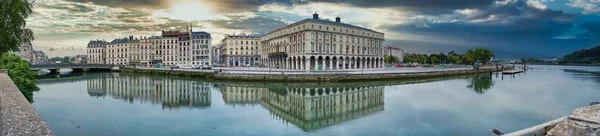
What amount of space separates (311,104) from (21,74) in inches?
765

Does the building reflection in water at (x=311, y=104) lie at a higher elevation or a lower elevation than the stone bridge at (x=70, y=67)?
lower

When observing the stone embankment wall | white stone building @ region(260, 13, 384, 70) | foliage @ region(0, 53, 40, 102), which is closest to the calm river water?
foliage @ region(0, 53, 40, 102)

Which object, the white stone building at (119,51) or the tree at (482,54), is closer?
the tree at (482,54)

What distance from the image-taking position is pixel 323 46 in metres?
54.3

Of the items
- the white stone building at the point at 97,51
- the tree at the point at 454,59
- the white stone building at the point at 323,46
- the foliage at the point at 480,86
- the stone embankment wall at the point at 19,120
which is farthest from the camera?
the tree at the point at 454,59

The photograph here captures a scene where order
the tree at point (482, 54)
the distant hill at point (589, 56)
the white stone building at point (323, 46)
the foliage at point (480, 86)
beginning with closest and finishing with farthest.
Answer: the foliage at point (480, 86) < the white stone building at point (323, 46) < the tree at point (482, 54) < the distant hill at point (589, 56)

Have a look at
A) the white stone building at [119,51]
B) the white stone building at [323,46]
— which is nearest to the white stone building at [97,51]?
the white stone building at [119,51]

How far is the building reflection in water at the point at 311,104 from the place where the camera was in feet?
60.7

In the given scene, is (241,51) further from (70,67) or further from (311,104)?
(311,104)

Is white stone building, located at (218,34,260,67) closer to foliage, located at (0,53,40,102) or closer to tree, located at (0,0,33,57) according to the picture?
foliage, located at (0,53,40,102)

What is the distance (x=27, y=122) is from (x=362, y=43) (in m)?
59.8

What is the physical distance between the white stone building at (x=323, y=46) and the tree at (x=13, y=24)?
36.1 metres

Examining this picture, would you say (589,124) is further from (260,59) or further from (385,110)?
(260,59)

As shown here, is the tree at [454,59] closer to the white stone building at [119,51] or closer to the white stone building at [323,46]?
the white stone building at [323,46]
